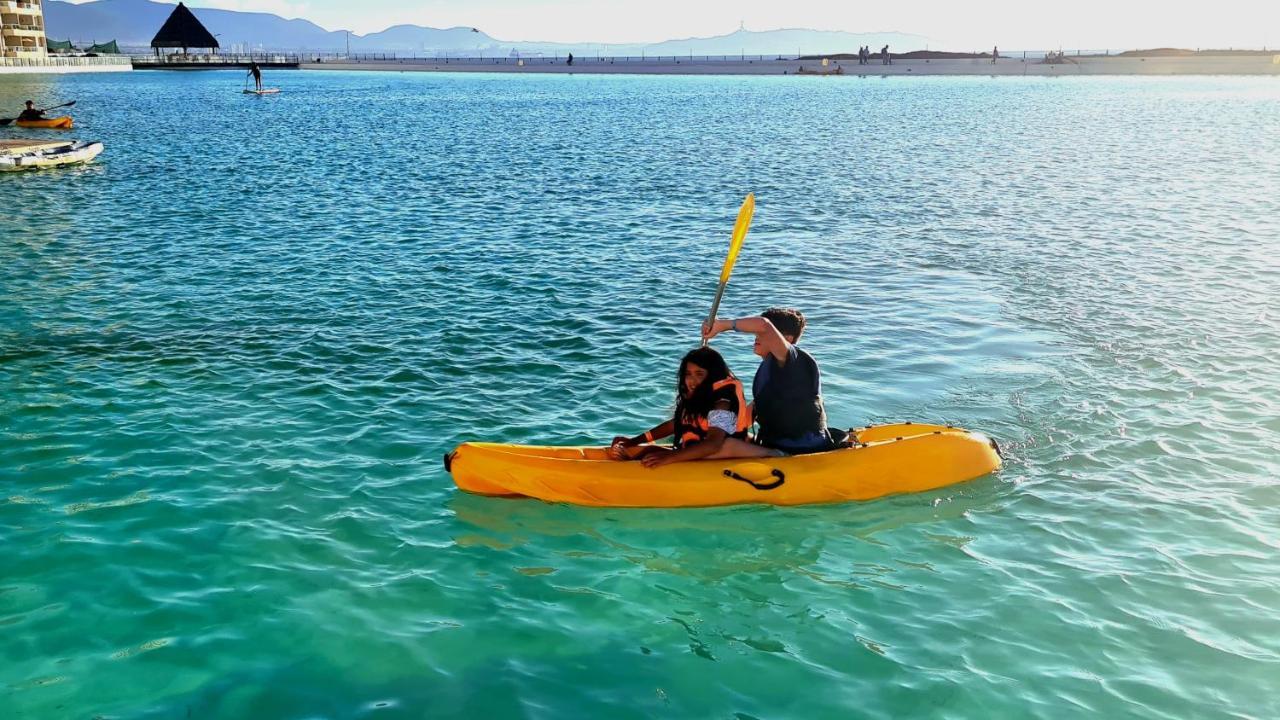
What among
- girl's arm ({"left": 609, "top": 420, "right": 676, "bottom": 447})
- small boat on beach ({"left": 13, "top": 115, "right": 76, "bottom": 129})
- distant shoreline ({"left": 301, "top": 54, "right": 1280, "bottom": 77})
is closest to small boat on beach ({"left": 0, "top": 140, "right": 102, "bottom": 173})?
small boat on beach ({"left": 13, "top": 115, "right": 76, "bottom": 129})

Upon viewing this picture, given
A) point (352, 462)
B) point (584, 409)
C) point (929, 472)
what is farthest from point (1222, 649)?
point (352, 462)

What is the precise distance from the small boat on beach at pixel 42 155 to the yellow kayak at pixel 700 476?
28.5m

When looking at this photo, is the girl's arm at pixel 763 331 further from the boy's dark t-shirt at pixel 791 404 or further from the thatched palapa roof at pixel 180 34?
the thatched palapa roof at pixel 180 34

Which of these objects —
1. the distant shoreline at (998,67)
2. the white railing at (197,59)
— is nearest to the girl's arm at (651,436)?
the distant shoreline at (998,67)

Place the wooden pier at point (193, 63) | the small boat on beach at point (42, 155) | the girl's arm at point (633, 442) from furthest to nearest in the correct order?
the wooden pier at point (193, 63), the small boat on beach at point (42, 155), the girl's arm at point (633, 442)

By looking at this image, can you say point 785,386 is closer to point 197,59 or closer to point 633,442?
point 633,442

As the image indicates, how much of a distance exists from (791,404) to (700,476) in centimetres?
103

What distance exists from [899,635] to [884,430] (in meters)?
2.97

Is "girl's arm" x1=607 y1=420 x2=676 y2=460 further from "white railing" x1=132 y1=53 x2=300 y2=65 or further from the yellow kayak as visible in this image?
"white railing" x1=132 y1=53 x2=300 y2=65

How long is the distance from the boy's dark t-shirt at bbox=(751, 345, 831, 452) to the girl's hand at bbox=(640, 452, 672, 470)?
931 millimetres

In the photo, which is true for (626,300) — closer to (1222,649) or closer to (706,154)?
(1222,649)

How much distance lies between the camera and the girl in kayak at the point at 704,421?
8.57 m

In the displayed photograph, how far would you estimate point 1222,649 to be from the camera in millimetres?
6820

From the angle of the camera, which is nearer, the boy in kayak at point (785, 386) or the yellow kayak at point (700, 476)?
the boy in kayak at point (785, 386)
